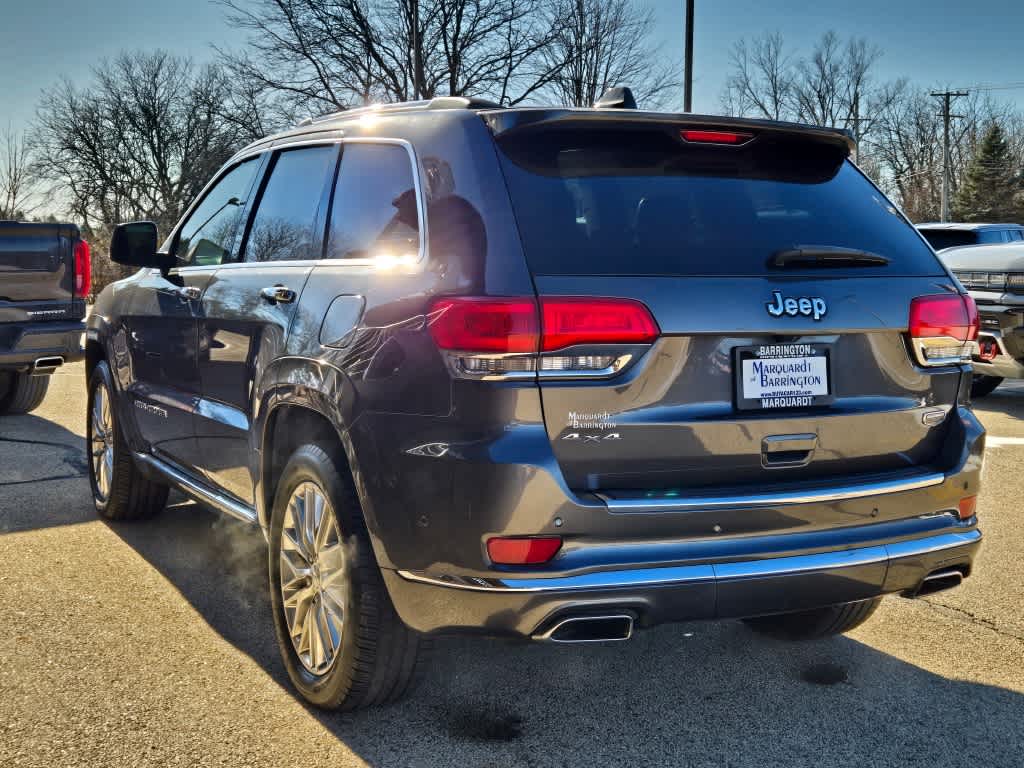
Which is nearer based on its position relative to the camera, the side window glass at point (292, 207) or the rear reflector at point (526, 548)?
the rear reflector at point (526, 548)

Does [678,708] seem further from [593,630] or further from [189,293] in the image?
[189,293]

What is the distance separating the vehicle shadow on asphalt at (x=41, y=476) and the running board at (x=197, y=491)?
100 centimetres

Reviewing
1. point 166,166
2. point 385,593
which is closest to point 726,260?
point 385,593

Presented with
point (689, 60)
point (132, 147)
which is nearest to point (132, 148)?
point (132, 147)

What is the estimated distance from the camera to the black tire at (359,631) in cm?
313

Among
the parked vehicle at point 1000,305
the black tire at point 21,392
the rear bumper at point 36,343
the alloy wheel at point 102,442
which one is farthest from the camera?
the black tire at point 21,392

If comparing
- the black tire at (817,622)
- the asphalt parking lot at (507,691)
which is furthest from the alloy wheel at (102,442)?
the black tire at (817,622)

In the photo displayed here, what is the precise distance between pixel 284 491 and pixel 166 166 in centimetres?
5084

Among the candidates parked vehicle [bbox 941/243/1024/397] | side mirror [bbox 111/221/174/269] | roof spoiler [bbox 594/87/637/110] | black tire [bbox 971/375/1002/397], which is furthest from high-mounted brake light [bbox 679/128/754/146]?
black tire [bbox 971/375/1002/397]

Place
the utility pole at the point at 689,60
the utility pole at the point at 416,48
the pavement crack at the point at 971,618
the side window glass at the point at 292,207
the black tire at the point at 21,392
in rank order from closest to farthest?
1. the side window glass at the point at 292,207
2. the pavement crack at the point at 971,618
3. the black tire at the point at 21,392
4. the utility pole at the point at 689,60
5. the utility pole at the point at 416,48

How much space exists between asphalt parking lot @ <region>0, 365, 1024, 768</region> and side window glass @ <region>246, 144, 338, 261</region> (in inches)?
56.5

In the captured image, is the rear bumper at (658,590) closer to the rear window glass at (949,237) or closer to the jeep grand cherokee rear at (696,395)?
the jeep grand cherokee rear at (696,395)

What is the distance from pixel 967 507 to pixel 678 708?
3.49ft

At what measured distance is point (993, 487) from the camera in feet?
22.0
